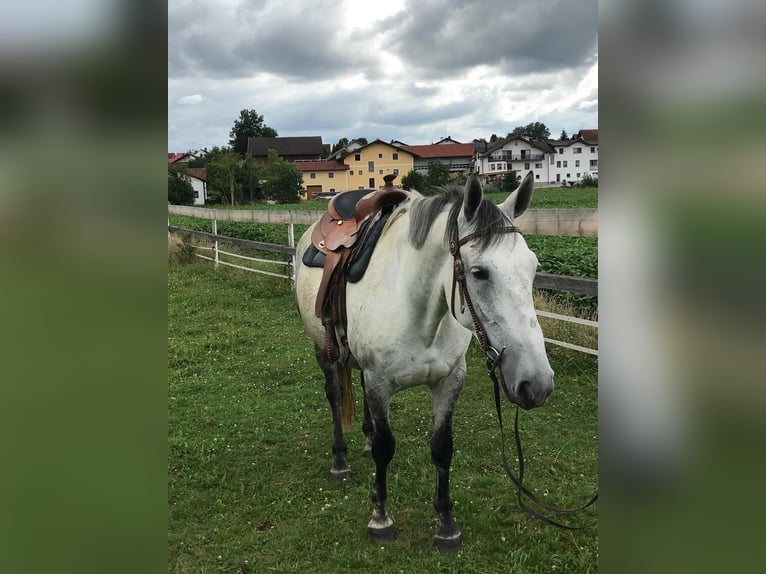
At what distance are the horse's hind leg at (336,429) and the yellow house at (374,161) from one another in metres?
62.3

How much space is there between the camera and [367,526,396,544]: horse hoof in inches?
115

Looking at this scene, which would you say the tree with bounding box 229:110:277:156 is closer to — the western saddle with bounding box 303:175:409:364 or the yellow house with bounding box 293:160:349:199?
the yellow house with bounding box 293:160:349:199

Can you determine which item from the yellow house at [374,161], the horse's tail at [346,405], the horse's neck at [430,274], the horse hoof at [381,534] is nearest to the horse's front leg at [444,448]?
the horse hoof at [381,534]

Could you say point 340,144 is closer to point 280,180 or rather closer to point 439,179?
point 280,180

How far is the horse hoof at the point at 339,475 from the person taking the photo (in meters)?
3.60

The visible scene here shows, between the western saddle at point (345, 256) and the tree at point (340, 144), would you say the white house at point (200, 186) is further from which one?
the western saddle at point (345, 256)

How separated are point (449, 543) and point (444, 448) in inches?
20.9

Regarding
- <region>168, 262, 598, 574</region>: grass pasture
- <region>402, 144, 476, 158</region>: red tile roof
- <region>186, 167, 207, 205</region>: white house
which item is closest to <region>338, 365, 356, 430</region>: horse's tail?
<region>168, 262, 598, 574</region>: grass pasture

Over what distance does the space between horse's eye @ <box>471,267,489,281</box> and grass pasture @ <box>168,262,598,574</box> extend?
166 centimetres
